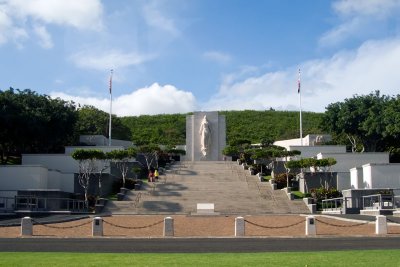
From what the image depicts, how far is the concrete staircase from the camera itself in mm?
38156

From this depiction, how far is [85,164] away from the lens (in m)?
44.9

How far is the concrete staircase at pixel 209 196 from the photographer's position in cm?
3816

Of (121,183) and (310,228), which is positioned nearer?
(310,228)

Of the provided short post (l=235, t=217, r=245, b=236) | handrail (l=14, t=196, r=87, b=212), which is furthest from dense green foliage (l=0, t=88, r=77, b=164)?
short post (l=235, t=217, r=245, b=236)

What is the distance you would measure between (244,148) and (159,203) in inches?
950

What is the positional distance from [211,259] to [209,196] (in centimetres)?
2483

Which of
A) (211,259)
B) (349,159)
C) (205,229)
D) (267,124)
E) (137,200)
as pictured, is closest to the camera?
(211,259)

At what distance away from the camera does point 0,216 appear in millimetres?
35031

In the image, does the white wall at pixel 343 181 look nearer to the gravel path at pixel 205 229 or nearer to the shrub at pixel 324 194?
the shrub at pixel 324 194

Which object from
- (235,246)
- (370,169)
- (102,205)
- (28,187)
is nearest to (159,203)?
(102,205)

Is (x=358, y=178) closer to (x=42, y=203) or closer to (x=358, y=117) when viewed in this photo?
(x=358, y=117)

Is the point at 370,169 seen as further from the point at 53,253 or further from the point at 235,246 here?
the point at 53,253

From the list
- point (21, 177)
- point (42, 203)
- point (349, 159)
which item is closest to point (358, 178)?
point (349, 159)

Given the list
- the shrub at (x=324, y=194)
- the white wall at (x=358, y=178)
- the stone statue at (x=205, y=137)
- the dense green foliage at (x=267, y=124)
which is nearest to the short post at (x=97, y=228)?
the shrub at (x=324, y=194)
